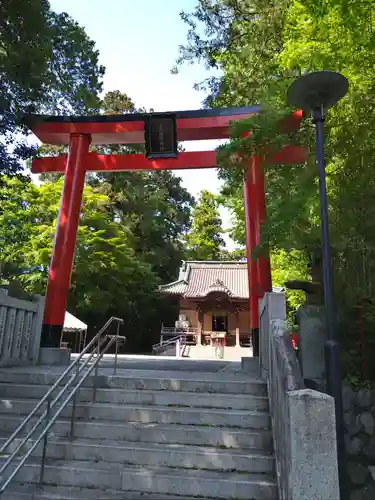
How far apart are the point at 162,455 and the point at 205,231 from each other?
31507mm

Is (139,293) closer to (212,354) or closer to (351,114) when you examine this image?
(212,354)

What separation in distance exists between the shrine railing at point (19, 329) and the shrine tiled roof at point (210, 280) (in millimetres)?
17887

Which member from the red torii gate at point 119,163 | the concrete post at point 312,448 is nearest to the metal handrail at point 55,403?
the concrete post at point 312,448

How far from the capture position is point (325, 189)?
3.88 metres

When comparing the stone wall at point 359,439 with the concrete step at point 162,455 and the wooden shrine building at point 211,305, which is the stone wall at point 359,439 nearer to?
the concrete step at point 162,455

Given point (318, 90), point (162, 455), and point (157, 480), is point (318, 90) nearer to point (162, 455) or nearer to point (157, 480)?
point (162, 455)

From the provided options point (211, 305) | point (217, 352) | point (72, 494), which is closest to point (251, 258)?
point (72, 494)

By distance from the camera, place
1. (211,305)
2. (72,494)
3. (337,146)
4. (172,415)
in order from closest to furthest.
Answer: (72,494)
(172,415)
(337,146)
(211,305)

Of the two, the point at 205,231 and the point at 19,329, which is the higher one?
the point at 205,231

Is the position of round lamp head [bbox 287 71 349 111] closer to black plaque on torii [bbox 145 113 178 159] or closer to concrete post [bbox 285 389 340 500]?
concrete post [bbox 285 389 340 500]

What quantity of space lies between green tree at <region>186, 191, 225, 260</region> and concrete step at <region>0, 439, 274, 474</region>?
3024 centimetres

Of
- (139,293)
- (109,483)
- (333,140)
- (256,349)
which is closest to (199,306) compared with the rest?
(139,293)

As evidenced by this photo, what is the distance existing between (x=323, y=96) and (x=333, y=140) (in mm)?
1945

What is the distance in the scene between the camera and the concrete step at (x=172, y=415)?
4.15 m
